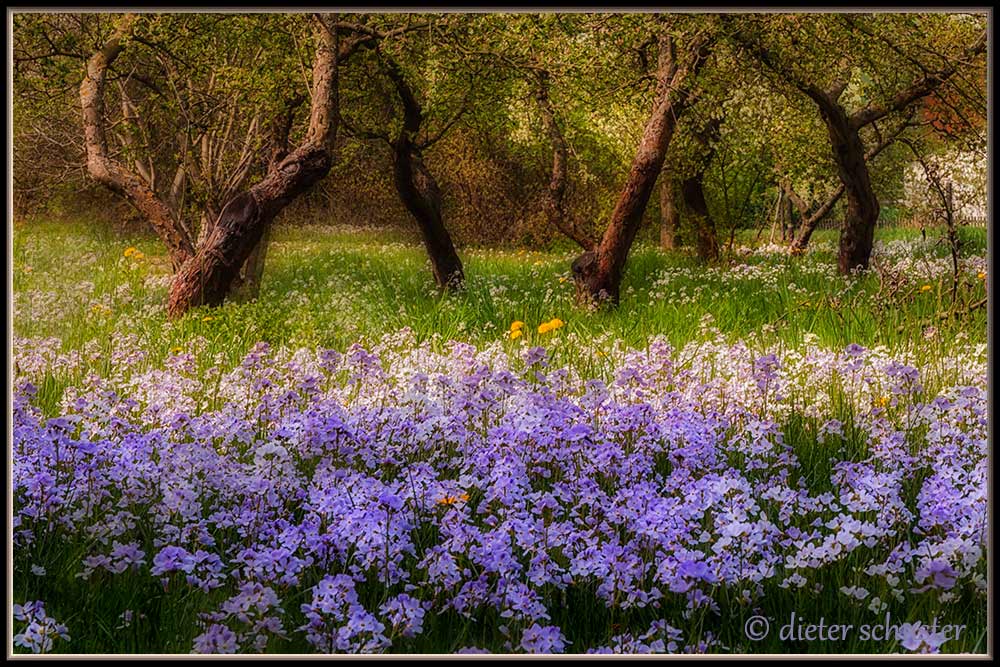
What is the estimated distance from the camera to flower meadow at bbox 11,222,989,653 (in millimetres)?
3041

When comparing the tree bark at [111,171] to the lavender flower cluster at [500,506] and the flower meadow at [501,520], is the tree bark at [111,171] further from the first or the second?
the lavender flower cluster at [500,506]

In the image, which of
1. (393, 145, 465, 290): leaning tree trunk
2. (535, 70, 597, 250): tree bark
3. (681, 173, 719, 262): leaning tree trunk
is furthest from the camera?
(681, 173, 719, 262): leaning tree trunk

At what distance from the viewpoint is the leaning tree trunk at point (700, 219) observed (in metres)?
14.4

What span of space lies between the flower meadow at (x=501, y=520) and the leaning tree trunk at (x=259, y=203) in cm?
403

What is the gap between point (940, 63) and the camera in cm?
1043

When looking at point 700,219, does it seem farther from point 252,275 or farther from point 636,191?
point 252,275

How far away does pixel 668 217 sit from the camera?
16.3 metres

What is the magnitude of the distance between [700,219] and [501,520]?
37.4 feet

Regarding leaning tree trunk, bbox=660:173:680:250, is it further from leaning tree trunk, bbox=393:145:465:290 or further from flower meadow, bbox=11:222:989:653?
flower meadow, bbox=11:222:989:653

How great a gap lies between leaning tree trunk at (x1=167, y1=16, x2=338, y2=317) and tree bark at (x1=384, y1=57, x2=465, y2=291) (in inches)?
105

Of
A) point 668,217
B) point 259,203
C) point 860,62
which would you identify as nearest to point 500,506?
point 259,203

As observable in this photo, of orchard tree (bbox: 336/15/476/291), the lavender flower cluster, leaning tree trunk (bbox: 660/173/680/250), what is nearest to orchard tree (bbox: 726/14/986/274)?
orchard tree (bbox: 336/15/476/291)

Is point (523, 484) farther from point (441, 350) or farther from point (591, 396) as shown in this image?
point (441, 350)

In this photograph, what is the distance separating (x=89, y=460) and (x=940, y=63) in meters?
9.92
